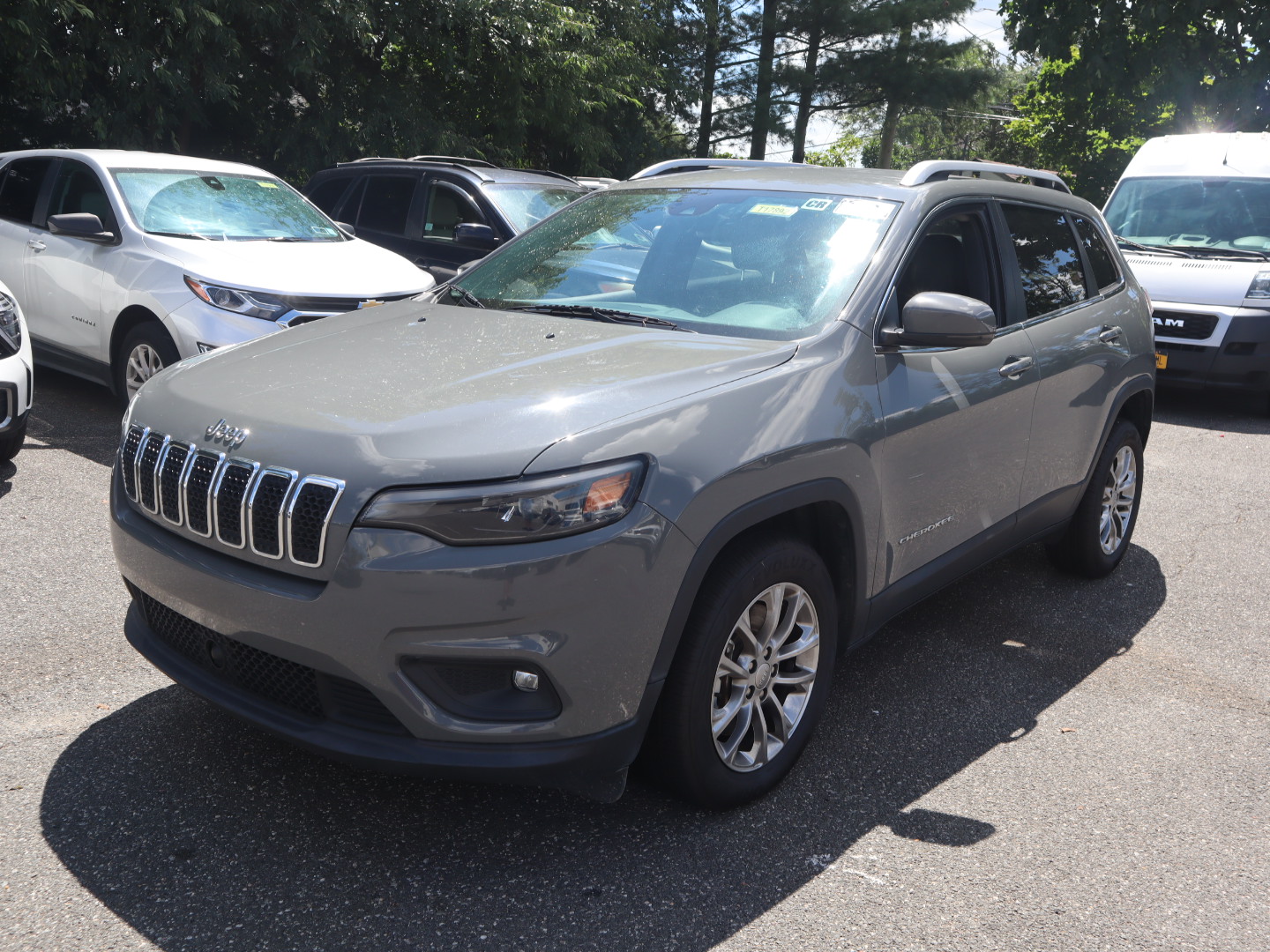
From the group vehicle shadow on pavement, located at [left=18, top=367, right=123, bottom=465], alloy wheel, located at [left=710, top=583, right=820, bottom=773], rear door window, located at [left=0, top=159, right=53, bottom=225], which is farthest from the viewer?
rear door window, located at [left=0, top=159, right=53, bottom=225]

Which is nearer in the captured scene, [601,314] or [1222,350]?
[601,314]

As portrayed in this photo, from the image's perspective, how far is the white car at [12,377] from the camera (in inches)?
223

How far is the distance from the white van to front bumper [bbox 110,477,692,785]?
27.7 feet

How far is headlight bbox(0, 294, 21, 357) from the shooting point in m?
5.73

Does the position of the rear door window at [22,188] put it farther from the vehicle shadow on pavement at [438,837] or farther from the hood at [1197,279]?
the hood at [1197,279]

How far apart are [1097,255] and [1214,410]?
611 centimetres

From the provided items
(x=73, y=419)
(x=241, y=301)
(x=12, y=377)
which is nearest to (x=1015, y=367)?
(x=241, y=301)

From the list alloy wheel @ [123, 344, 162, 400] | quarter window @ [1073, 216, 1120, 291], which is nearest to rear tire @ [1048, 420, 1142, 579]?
quarter window @ [1073, 216, 1120, 291]

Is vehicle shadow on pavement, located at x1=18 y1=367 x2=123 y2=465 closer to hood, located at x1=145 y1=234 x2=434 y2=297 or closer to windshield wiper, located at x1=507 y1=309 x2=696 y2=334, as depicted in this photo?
hood, located at x1=145 y1=234 x2=434 y2=297

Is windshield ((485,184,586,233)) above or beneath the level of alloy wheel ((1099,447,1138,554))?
above

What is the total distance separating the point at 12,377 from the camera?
569 cm

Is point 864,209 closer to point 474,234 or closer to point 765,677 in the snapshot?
point 765,677

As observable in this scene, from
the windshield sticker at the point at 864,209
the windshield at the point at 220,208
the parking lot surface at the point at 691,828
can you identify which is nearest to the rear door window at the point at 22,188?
the windshield at the point at 220,208

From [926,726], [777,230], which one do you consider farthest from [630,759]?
[777,230]
